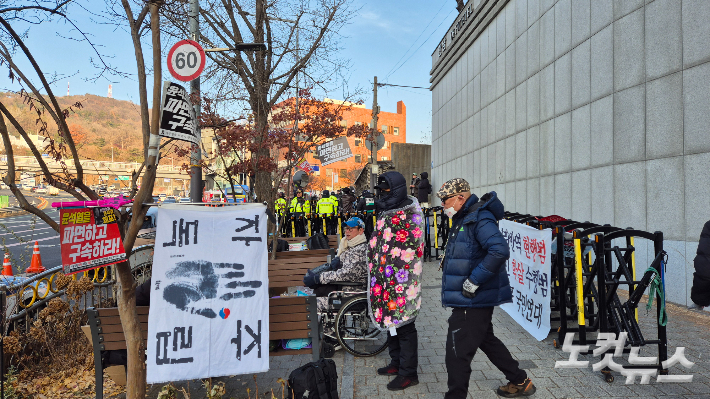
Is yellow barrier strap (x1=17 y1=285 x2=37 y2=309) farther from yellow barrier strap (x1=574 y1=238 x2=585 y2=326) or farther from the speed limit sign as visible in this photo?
yellow barrier strap (x1=574 y1=238 x2=585 y2=326)

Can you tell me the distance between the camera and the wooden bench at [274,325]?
381 cm

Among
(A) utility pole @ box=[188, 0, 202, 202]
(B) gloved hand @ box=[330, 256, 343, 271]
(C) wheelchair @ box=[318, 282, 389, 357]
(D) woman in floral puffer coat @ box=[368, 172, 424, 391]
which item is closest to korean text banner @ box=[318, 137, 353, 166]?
(A) utility pole @ box=[188, 0, 202, 202]

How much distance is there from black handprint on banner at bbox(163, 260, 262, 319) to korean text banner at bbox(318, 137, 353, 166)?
732 centimetres

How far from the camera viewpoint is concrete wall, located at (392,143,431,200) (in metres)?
32.2

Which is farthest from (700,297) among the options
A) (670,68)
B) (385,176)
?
(670,68)

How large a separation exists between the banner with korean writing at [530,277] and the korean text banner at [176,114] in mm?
3943

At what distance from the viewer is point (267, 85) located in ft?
29.8

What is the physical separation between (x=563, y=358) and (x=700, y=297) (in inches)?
78.7

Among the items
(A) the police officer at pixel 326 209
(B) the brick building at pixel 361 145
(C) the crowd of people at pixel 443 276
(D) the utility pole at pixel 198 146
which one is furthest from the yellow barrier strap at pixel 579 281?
(B) the brick building at pixel 361 145

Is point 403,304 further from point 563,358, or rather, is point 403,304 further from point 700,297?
point 700,297

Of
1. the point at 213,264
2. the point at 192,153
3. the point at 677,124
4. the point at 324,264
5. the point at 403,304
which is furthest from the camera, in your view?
the point at 192,153

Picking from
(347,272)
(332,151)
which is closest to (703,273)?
(347,272)

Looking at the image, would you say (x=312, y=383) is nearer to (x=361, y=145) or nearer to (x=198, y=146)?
(x=198, y=146)

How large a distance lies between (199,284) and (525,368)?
3.33m
